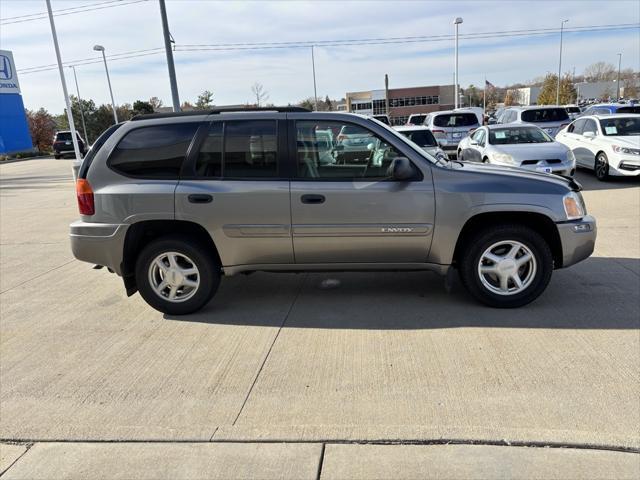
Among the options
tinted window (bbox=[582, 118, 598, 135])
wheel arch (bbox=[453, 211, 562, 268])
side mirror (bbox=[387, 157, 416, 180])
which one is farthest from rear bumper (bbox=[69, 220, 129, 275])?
tinted window (bbox=[582, 118, 598, 135])

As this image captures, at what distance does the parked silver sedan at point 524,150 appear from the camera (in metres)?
10.8

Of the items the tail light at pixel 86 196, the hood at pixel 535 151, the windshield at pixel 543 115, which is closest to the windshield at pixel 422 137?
the hood at pixel 535 151

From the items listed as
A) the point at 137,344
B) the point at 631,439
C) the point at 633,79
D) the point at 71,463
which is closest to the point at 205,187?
the point at 137,344

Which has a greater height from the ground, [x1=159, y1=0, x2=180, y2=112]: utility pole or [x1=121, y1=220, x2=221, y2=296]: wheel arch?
[x1=159, y1=0, x2=180, y2=112]: utility pole

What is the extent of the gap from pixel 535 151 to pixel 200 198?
29.1 ft

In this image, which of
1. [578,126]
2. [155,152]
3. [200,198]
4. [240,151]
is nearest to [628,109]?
[578,126]

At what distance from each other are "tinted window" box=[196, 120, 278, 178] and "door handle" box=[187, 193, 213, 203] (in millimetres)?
195

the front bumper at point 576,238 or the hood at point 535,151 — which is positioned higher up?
the hood at point 535,151

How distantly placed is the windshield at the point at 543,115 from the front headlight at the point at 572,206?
519 inches

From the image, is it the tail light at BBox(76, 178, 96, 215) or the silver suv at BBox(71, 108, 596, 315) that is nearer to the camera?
the silver suv at BBox(71, 108, 596, 315)

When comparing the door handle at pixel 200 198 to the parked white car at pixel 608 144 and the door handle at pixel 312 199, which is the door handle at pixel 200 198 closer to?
the door handle at pixel 312 199

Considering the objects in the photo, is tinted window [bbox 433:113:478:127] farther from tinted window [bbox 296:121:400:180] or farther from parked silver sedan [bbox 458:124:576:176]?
tinted window [bbox 296:121:400:180]

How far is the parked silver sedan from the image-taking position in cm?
1077

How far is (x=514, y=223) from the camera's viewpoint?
447 centimetres
